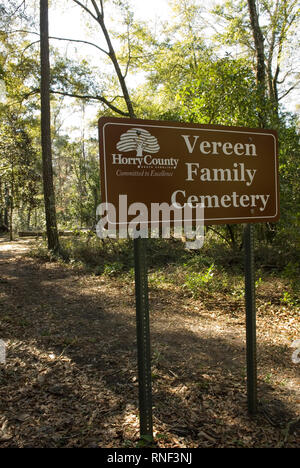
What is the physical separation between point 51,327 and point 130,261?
5120mm

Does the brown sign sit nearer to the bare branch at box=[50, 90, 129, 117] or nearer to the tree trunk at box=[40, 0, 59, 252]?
the tree trunk at box=[40, 0, 59, 252]

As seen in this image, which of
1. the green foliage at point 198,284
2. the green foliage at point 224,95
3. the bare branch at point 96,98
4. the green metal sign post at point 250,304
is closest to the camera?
the green metal sign post at point 250,304

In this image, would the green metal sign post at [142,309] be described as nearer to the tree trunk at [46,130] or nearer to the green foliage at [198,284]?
the green foliage at [198,284]

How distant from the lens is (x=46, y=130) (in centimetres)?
1165

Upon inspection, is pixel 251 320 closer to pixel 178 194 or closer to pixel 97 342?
pixel 178 194

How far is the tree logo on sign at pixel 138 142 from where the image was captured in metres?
2.19

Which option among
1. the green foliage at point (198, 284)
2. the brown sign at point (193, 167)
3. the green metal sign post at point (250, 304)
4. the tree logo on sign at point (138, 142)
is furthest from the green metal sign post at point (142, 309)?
the green foliage at point (198, 284)

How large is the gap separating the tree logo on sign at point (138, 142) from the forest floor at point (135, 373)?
2122mm

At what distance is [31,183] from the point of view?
22.3m

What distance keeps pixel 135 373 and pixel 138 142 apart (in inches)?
100

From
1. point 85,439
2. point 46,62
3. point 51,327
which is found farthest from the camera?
point 46,62

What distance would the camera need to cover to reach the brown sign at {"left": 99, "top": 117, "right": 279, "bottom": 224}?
2.17 meters

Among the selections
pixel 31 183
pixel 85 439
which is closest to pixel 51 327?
pixel 85 439

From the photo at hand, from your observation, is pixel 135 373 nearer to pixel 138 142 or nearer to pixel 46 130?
pixel 138 142
